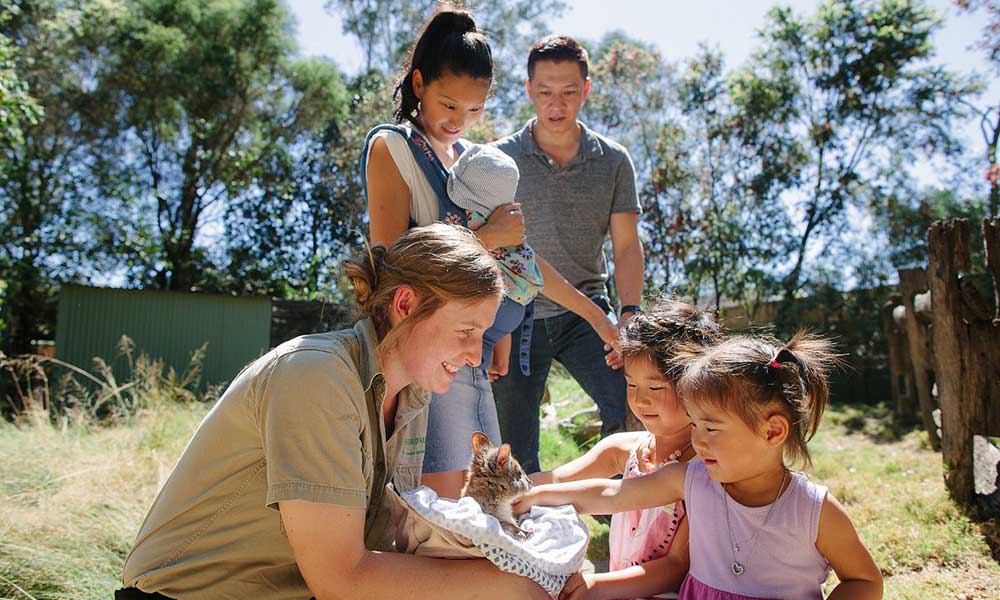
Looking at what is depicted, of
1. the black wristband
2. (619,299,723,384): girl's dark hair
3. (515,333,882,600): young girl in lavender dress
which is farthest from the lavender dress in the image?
the black wristband

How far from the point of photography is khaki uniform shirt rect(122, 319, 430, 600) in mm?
1614

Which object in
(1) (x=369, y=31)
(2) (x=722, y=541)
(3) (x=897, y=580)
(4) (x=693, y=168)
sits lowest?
(3) (x=897, y=580)

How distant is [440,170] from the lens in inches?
104

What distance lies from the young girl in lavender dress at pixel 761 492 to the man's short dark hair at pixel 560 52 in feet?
6.38

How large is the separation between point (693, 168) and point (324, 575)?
1244 centimetres

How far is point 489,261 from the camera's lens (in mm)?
1928

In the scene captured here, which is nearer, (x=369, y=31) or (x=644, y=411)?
(x=644, y=411)

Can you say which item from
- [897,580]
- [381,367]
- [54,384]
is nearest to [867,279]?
[897,580]

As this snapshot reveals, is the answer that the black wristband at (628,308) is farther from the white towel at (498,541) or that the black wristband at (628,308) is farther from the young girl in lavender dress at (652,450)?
the white towel at (498,541)

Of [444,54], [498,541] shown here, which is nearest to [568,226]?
[444,54]

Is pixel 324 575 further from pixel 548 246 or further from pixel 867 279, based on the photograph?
pixel 867 279

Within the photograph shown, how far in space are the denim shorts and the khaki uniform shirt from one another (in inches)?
23.6

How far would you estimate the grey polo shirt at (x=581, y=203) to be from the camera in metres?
3.66

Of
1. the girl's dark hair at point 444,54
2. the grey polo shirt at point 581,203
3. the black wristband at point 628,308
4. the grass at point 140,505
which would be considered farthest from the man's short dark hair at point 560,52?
the grass at point 140,505
